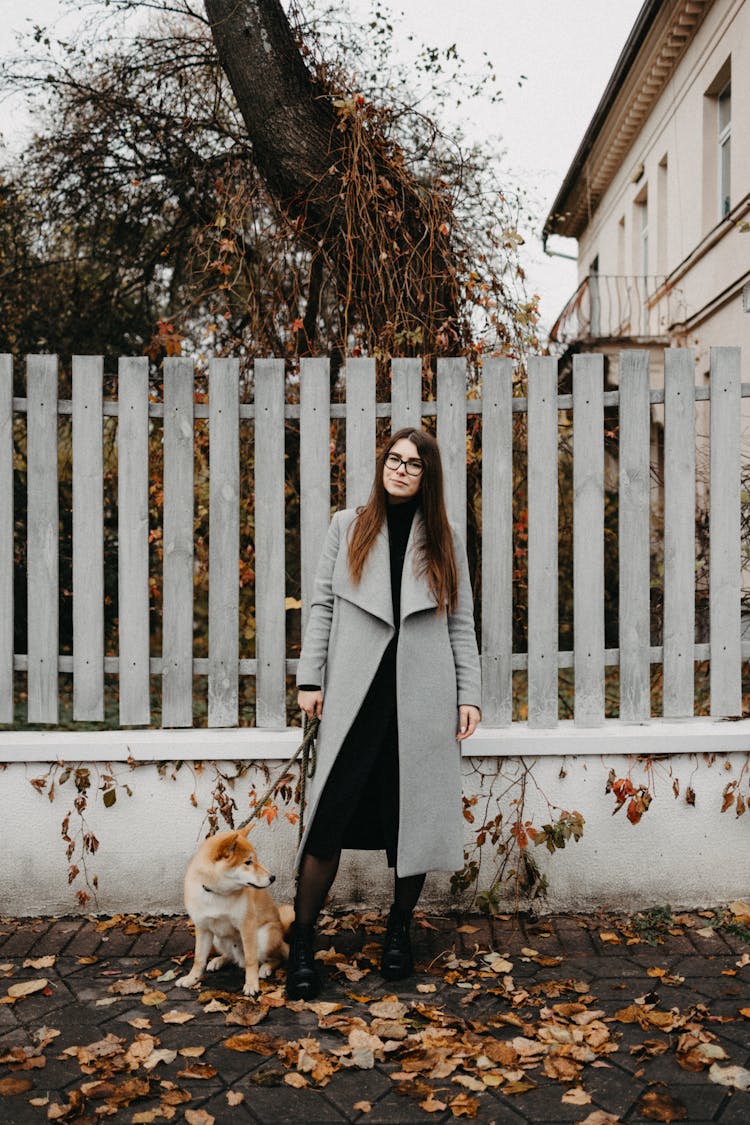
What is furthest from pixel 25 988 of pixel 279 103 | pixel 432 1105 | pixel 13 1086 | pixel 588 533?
pixel 279 103

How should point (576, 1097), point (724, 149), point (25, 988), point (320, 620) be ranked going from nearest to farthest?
point (576, 1097)
point (25, 988)
point (320, 620)
point (724, 149)

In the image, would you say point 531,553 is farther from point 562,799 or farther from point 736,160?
point 736,160

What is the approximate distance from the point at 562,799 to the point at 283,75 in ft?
13.3

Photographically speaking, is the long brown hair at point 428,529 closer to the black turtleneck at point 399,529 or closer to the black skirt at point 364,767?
the black turtleneck at point 399,529

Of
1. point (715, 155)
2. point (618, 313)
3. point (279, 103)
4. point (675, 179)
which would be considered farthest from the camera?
point (618, 313)

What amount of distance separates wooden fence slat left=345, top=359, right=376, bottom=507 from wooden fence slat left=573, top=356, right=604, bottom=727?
2.76 feet

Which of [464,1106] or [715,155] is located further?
[715,155]

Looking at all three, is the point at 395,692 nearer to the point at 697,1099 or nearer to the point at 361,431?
the point at 361,431

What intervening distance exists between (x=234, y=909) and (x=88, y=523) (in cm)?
169

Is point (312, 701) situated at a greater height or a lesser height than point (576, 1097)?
greater

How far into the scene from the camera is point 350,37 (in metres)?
6.18

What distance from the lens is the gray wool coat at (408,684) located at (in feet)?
11.6

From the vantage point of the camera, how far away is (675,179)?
1473 cm

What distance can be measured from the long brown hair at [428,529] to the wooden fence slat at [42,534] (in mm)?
1369
